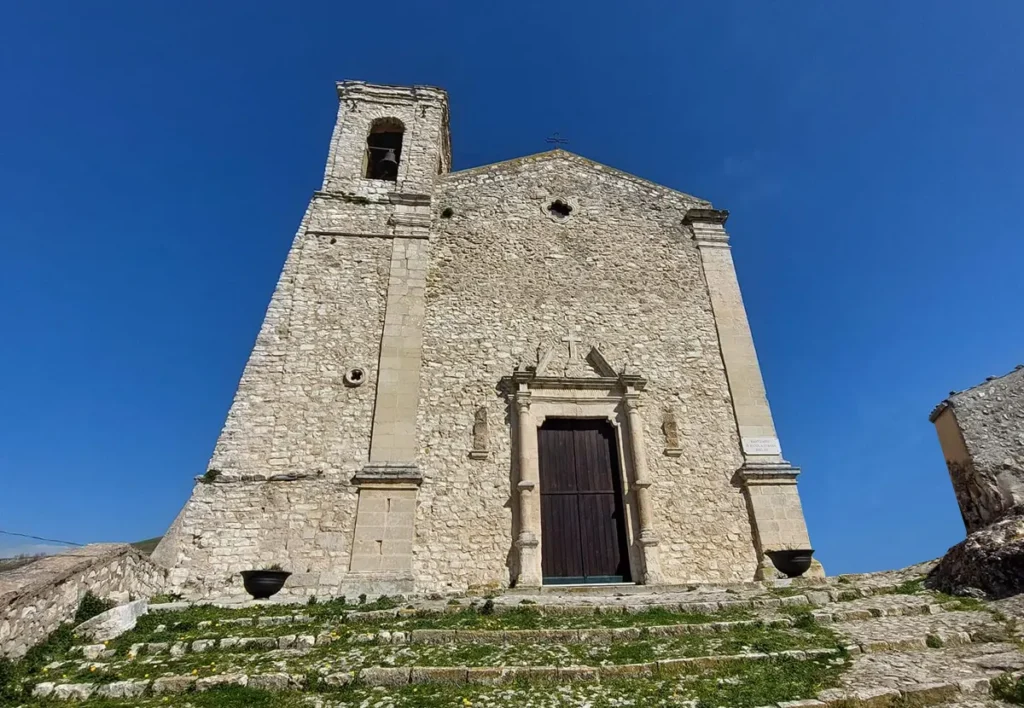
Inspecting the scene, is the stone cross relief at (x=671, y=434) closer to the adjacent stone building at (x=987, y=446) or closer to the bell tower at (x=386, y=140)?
the adjacent stone building at (x=987, y=446)

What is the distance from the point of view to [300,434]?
8.99 meters

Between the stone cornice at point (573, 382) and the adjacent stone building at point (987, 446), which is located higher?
the stone cornice at point (573, 382)

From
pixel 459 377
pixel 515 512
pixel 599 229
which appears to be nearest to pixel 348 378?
pixel 459 377

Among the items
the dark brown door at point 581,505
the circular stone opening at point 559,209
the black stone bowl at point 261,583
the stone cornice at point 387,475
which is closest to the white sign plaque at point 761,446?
the dark brown door at point 581,505

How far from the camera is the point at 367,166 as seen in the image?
13.3m

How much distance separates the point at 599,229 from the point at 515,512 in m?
6.65

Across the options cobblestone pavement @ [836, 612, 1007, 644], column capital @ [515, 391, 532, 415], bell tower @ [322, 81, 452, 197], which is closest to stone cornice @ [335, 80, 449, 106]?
bell tower @ [322, 81, 452, 197]

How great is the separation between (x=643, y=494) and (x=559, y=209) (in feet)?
22.1

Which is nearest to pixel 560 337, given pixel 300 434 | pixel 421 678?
pixel 300 434

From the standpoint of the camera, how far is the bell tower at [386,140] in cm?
1241

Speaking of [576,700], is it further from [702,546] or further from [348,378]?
[348,378]

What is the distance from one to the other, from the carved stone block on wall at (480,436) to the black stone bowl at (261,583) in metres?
3.41

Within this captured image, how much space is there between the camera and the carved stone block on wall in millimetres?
9266

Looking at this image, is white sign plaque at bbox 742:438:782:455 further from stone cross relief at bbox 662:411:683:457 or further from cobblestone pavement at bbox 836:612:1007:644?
cobblestone pavement at bbox 836:612:1007:644
